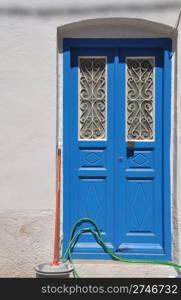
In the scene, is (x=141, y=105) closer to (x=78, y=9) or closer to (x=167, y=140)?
(x=167, y=140)

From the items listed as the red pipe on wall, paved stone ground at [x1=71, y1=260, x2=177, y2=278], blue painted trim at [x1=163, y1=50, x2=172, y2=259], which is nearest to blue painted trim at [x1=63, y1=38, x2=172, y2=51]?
blue painted trim at [x1=163, y1=50, x2=172, y2=259]

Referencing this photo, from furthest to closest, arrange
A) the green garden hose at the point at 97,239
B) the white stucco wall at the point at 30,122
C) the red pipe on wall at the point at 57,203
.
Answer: the green garden hose at the point at 97,239 → the white stucco wall at the point at 30,122 → the red pipe on wall at the point at 57,203

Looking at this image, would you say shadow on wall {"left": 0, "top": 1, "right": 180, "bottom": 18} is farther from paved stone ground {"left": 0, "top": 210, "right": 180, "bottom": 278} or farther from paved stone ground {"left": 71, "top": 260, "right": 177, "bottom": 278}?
paved stone ground {"left": 71, "top": 260, "right": 177, "bottom": 278}

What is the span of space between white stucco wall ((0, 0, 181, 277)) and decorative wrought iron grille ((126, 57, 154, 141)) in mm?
344

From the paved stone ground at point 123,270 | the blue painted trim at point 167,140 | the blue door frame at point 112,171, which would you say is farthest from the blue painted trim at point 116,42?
the paved stone ground at point 123,270

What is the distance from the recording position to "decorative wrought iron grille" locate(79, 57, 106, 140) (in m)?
7.39

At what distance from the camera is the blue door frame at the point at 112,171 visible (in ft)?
24.0

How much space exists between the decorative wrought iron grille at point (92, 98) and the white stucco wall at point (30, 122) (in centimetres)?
42

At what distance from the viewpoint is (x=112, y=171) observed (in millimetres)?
7359

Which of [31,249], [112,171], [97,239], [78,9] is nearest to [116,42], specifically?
[78,9]

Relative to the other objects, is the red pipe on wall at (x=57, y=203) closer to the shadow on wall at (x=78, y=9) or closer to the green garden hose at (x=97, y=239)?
the green garden hose at (x=97, y=239)

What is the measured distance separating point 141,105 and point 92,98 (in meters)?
0.56

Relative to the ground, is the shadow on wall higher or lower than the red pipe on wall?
higher

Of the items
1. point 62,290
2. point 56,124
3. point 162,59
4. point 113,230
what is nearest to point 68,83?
Result: point 56,124
